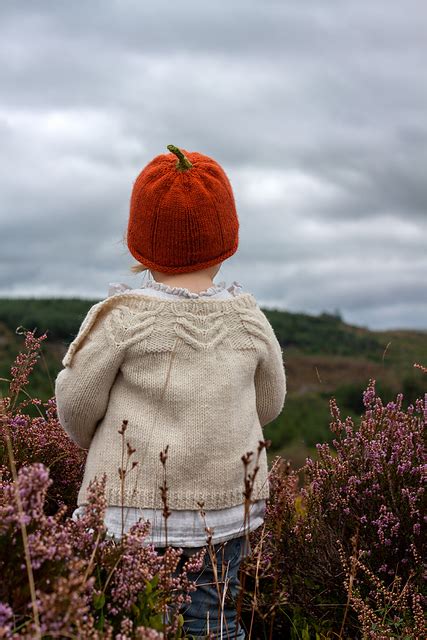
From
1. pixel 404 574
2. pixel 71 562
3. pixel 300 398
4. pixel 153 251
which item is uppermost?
pixel 153 251

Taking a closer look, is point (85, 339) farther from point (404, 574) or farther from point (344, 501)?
point (404, 574)

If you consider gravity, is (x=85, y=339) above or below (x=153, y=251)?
below

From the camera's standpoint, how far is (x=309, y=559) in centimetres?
353

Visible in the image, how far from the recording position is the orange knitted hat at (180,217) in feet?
10.7

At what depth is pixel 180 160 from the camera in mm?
3334

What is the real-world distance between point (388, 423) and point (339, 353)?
151 ft

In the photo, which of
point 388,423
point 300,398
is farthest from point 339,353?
point 388,423

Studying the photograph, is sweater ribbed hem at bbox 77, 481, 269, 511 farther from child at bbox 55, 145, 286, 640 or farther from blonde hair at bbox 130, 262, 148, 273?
blonde hair at bbox 130, 262, 148, 273

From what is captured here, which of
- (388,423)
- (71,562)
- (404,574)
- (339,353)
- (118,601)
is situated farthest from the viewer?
(339,353)

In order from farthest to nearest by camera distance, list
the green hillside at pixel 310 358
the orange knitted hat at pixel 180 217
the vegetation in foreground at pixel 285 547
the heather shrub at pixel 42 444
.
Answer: the green hillside at pixel 310 358
the heather shrub at pixel 42 444
the orange knitted hat at pixel 180 217
the vegetation in foreground at pixel 285 547

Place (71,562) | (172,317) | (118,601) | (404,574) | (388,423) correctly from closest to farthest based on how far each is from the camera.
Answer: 1. (71,562)
2. (118,601)
3. (172,317)
4. (404,574)
5. (388,423)

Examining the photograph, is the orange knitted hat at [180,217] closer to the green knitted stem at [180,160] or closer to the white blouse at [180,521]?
the green knitted stem at [180,160]

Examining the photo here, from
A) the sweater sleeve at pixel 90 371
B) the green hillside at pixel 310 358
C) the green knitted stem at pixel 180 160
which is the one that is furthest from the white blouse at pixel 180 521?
the green hillside at pixel 310 358

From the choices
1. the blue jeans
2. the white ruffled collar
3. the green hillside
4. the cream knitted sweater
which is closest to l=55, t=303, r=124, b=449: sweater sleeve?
the cream knitted sweater
